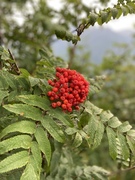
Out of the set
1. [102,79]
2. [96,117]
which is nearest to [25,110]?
[96,117]

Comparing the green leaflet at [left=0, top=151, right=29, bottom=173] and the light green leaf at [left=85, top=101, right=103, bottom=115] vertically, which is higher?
the light green leaf at [left=85, top=101, right=103, bottom=115]

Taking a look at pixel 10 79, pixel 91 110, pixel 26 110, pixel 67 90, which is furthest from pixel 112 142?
pixel 10 79

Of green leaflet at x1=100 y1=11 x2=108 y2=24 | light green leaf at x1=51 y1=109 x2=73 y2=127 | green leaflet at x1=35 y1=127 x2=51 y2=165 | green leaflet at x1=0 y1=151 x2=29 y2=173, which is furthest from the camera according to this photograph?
green leaflet at x1=100 y1=11 x2=108 y2=24

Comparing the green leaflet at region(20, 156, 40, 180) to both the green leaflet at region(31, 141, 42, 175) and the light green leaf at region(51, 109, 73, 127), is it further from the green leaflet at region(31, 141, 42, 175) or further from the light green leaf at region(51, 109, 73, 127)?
the light green leaf at region(51, 109, 73, 127)

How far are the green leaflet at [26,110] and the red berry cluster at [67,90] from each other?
3.4 inches

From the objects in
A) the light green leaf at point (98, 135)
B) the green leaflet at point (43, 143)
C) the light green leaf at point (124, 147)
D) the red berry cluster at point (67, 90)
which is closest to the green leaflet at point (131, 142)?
the light green leaf at point (124, 147)

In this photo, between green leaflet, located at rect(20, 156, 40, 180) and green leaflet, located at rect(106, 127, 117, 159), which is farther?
green leaflet, located at rect(106, 127, 117, 159)

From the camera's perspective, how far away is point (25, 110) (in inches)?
59.2

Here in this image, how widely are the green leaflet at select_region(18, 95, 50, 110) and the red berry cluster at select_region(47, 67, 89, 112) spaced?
0.09 ft

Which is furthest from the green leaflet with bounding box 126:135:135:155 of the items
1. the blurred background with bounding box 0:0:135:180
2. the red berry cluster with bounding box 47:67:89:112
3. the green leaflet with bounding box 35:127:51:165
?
the blurred background with bounding box 0:0:135:180

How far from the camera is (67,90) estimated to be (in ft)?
5.39

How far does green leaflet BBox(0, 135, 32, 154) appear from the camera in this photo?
1377 millimetres

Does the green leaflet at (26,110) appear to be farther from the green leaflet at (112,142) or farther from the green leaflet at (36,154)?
the green leaflet at (112,142)

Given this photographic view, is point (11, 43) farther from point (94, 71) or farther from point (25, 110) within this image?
point (25, 110)
